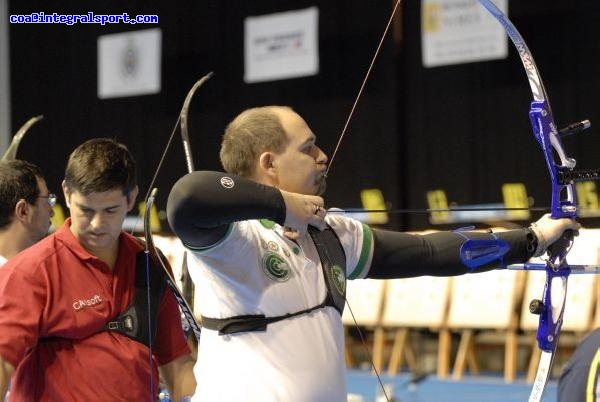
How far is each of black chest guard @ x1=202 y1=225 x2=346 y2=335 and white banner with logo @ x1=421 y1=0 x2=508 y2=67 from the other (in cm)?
620

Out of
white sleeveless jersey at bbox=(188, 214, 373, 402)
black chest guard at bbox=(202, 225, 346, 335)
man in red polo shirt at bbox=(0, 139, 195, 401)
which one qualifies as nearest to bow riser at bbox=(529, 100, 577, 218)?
black chest guard at bbox=(202, 225, 346, 335)

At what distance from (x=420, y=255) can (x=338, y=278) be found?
29cm

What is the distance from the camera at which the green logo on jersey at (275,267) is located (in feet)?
6.68

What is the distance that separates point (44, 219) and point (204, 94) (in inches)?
272

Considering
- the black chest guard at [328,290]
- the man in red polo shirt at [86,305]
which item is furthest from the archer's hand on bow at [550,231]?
the man in red polo shirt at [86,305]

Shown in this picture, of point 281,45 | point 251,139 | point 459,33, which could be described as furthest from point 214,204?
point 281,45

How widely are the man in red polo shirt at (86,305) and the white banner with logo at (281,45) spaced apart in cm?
687

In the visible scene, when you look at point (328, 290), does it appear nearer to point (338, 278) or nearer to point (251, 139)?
point (338, 278)

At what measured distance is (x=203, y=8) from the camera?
9.96 meters

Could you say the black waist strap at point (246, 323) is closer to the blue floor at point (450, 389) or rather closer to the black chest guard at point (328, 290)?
the black chest guard at point (328, 290)

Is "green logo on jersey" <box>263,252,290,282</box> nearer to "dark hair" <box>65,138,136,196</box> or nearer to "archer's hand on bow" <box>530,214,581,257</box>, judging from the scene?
"dark hair" <box>65,138,136,196</box>

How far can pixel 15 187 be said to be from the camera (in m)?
3.05

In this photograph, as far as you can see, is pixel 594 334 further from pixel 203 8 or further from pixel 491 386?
pixel 203 8

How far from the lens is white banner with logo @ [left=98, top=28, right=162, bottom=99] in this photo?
1023cm
